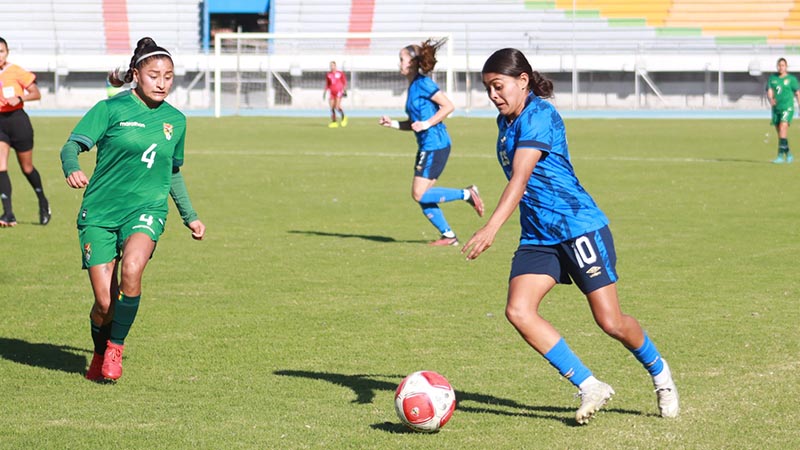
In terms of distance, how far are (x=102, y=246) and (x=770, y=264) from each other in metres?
6.73

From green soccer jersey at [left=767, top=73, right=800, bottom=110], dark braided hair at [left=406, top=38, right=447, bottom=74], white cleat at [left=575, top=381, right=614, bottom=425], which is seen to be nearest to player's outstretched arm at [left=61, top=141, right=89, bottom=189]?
white cleat at [left=575, top=381, right=614, bottom=425]

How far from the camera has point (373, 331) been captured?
797 centimetres

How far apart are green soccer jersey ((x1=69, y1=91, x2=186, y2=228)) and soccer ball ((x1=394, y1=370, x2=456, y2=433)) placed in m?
1.99

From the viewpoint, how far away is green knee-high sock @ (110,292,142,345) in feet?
21.2

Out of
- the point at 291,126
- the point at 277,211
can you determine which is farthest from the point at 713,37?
the point at 277,211

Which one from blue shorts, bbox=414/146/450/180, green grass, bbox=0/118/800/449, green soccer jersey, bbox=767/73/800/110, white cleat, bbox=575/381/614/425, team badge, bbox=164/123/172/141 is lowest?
green grass, bbox=0/118/800/449

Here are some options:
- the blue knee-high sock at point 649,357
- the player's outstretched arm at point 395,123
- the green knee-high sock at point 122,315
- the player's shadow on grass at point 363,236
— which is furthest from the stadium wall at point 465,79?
the blue knee-high sock at point 649,357

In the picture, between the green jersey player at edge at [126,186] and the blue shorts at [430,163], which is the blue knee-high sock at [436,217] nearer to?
the blue shorts at [430,163]

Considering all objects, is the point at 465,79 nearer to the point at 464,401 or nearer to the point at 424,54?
the point at 424,54

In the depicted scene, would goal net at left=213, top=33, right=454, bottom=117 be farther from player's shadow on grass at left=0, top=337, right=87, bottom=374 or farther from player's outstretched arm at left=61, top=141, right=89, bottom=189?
player's outstretched arm at left=61, top=141, right=89, bottom=189

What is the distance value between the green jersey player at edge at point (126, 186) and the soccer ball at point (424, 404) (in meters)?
1.77

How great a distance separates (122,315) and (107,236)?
1.50 feet

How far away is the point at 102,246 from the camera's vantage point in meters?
6.50

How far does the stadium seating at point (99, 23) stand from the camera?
50125 millimetres
